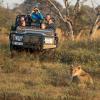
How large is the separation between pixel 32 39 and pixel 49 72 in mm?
2305

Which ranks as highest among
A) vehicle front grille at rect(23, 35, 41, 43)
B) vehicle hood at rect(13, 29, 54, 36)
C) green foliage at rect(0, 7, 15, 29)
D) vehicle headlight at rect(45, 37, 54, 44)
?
vehicle hood at rect(13, 29, 54, 36)

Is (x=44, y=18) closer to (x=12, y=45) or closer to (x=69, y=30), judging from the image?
(x=12, y=45)

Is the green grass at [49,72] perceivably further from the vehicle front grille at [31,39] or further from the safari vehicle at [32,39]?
the vehicle front grille at [31,39]

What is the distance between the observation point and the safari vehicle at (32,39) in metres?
13.1

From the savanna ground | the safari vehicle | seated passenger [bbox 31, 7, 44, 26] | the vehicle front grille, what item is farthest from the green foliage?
the vehicle front grille

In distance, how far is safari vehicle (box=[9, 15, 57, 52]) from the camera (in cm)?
1310

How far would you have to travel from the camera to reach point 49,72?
11.1m

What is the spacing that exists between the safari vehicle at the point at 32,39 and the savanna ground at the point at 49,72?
37 cm

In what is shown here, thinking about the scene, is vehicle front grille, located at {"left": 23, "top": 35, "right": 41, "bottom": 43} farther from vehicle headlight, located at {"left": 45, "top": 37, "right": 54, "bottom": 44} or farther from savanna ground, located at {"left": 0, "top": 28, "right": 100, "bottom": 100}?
savanna ground, located at {"left": 0, "top": 28, "right": 100, "bottom": 100}

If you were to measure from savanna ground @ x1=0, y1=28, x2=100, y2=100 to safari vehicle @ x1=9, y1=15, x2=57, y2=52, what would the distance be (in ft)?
1.20

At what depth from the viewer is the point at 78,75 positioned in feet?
29.8

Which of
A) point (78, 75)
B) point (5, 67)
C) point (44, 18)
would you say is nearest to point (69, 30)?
point (44, 18)

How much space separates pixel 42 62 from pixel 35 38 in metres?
0.75

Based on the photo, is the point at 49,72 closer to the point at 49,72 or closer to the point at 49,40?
the point at 49,72
